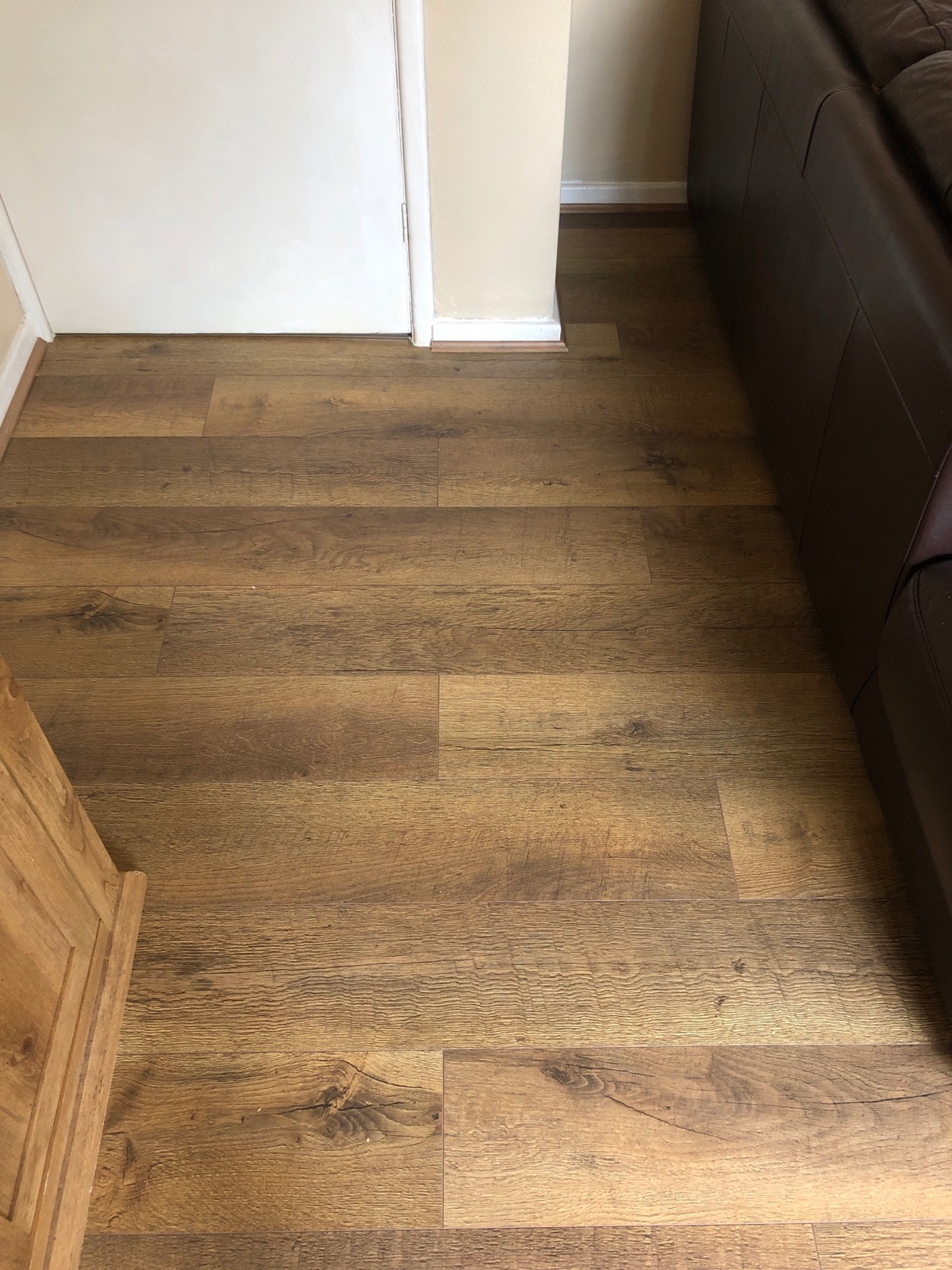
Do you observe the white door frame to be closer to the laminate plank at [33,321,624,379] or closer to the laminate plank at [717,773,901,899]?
the laminate plank at [33,321,624,379]

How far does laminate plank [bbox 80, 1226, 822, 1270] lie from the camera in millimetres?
1179

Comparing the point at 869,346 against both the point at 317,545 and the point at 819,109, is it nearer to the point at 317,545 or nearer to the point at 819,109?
the point at 819,109

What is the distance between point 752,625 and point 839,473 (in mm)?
347

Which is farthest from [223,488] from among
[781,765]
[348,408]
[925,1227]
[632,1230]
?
[925,1227]

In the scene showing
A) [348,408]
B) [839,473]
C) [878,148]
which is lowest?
[348,408]

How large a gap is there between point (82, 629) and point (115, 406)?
67 cm

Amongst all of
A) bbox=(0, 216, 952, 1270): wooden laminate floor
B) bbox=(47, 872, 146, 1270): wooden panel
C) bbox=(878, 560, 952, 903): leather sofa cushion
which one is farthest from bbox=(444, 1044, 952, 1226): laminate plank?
bbox=(47, 872, 146, 1270): wooden panel

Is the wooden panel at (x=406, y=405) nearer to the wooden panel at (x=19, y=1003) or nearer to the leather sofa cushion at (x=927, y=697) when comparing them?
the leather sofa cushion at (x=927, y=697)

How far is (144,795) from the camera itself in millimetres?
1609

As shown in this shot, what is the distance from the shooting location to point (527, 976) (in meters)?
1.40

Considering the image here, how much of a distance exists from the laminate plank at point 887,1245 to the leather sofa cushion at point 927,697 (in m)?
0.39

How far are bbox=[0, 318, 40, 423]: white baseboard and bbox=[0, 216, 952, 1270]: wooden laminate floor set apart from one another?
5 cm

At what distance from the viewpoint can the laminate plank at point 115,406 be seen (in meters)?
2.21

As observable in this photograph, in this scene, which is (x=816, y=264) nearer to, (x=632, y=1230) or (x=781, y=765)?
(x=781, y=765)
